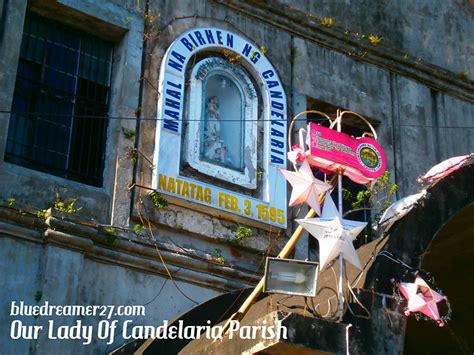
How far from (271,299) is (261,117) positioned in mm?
3951

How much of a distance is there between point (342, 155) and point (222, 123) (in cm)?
293

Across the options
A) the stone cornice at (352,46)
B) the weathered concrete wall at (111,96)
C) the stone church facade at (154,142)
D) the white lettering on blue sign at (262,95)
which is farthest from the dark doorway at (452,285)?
the stone cornice at (352,46)

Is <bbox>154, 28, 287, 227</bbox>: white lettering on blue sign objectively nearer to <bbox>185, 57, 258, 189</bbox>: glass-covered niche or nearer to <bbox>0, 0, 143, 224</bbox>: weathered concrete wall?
<bbox>185, 57, 258, 189</bbox>: glass-covered niche

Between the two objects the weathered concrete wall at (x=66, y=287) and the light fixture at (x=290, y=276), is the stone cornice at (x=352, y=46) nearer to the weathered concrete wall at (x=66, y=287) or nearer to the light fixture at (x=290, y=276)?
the weathered concrete wall at (x=66, y=287)

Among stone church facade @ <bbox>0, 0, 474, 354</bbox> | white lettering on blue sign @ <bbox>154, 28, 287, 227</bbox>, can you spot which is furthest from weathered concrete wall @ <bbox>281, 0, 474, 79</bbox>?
white lettering on blue sign @ <bbox>154, 28, 287, 227</bbox>

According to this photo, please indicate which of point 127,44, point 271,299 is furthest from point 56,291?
point 127,44

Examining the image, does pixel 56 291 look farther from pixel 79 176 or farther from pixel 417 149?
pixel 417 149

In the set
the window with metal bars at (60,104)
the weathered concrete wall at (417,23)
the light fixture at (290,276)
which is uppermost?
the weathered concrete wall at (417,23)

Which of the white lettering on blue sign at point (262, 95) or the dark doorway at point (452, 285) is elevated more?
the white lettering on blue sign at point (262, 95)

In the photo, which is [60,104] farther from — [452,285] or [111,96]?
[452,285]

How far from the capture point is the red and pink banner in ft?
35.1

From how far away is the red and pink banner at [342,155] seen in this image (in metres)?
10.7

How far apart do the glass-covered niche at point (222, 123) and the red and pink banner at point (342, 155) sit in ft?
7.38

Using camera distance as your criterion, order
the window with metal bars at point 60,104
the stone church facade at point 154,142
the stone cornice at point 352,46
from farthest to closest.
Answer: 1. the stone cornice at point 352,46
2. the window with metal bars at point 60,104
3. the stone church facade at point 154,142
